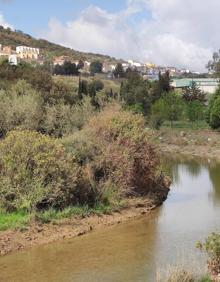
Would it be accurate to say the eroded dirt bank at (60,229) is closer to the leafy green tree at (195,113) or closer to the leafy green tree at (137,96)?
the leafy green tree at (195,113)

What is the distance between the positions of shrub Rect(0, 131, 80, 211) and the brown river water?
304 cm

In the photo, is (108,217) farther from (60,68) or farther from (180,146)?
(60,68)

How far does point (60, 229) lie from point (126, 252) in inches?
171

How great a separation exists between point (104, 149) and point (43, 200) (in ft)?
22.4

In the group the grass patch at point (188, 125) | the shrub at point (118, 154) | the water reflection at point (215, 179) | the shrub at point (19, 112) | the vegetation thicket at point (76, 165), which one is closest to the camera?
the vegetation thicket at point (76, 165)

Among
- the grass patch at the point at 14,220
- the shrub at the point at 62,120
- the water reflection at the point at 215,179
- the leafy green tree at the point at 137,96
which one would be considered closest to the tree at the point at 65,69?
the leafy green tree at the point at 137,96

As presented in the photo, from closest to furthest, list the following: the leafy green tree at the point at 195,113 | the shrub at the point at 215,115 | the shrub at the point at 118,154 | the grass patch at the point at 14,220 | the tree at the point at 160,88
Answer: the grass patch at the point at 14,220 < the shrub at the point at 118,154 < the shrub at the point at 215,115 < the leafy green tree at the point at 195,113 < the tree at the point at 160,88

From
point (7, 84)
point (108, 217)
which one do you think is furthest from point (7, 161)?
point (7, 84)

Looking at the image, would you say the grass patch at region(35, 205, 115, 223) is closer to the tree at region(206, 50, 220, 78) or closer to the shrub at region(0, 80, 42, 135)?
the shrub at region(0, 80, 42, 135)

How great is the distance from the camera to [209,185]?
152 feet

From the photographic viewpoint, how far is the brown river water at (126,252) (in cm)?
2089

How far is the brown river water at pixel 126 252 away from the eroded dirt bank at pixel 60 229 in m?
0.52

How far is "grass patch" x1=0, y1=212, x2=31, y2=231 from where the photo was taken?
2631cm

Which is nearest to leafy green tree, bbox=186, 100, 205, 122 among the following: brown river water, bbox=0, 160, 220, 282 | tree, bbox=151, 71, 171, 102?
tree, bbox=151, 71, 171, 102
